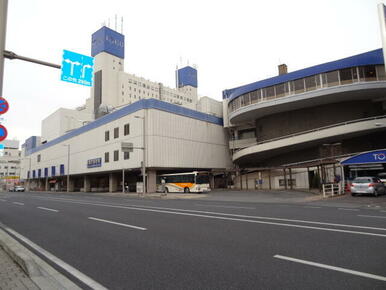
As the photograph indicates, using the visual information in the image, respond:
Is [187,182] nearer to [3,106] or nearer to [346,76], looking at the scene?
[346,76]

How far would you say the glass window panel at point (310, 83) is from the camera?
33.0 metres

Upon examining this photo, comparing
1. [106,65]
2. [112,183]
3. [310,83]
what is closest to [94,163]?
[112,183]

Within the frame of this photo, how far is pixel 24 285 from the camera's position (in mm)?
3793

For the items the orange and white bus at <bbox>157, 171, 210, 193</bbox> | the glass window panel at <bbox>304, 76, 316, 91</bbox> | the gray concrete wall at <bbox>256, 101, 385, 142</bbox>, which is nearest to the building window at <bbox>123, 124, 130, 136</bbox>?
the orange and white bus at <bbox>157, 171, 210, 193</bbox>

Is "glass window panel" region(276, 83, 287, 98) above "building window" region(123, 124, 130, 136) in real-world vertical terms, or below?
above

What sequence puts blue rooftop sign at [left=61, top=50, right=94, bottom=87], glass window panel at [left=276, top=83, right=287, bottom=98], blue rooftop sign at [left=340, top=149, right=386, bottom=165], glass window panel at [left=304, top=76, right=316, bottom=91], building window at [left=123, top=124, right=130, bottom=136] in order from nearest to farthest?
blue rooftop sign at [left=61, top=50, right=94, bottom=87] < blue rooftop sign at [left=340, top=149, right=386, bottom=165] < glass window panel at [left=304, top=76, right=316, bottom=91] < glass window panel at [left=276, top=83, right=287, bottom=98] < building window at [left=123, top=124, right=130, bottom=136]

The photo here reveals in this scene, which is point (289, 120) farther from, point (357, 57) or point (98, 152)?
point (98, 152)

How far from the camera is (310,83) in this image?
3325 centimetres

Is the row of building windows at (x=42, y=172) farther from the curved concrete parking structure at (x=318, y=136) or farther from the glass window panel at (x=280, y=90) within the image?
the glass window panel at (x=280, y=90)

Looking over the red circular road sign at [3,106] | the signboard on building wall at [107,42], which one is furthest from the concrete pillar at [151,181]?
the signboard on building wall at [107,42]

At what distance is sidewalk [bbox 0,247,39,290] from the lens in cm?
376

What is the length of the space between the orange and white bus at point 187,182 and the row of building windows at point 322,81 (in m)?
13.8

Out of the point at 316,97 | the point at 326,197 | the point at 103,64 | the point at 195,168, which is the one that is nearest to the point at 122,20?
the point at 103,64

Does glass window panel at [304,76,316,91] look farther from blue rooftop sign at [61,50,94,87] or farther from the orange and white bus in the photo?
blue rooftop sign at [61,50,94,87]
